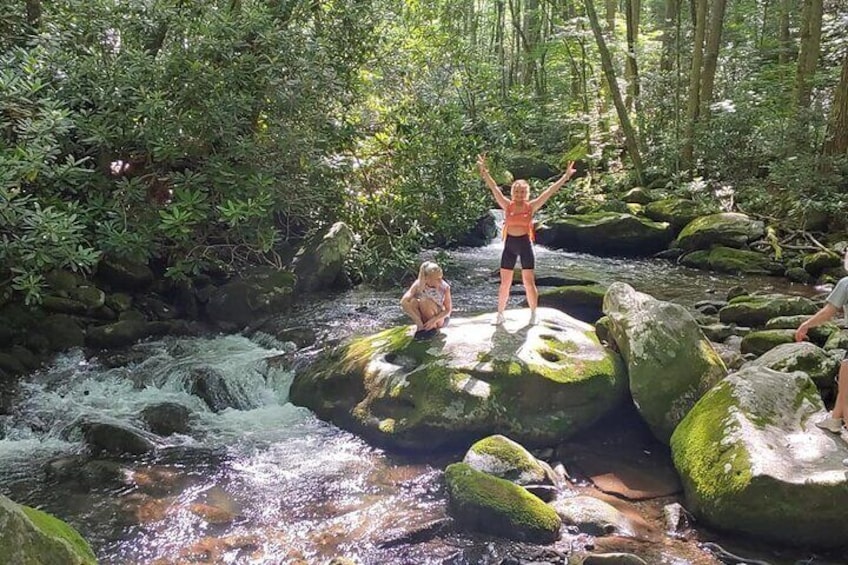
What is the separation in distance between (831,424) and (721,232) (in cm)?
962

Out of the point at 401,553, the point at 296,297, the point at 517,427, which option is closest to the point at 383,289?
the point at 296,297

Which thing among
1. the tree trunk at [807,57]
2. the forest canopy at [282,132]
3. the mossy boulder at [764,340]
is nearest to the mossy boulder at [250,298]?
the forest canopy at [282,132]

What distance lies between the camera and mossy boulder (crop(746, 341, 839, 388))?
662 cm

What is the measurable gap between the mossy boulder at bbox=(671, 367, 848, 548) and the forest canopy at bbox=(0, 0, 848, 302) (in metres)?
5.86

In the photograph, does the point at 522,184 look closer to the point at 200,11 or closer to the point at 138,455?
the point at 138,455

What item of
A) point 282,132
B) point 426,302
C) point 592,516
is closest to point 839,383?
point 592,516

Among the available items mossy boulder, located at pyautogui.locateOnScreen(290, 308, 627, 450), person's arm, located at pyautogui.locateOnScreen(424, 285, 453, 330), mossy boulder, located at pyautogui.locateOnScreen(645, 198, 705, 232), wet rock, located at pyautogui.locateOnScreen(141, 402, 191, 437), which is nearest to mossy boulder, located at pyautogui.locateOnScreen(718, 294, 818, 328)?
mossy boulder, located at pyautogui.locateOnScreen(290, 308, 627, 450)

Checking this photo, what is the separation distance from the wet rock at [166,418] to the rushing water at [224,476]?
111 mm

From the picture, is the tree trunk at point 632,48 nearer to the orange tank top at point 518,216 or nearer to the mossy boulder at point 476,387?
the orange tank top at point 518,216

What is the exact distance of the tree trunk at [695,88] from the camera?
1694cm

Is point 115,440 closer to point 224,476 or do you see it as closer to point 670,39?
point 224,476

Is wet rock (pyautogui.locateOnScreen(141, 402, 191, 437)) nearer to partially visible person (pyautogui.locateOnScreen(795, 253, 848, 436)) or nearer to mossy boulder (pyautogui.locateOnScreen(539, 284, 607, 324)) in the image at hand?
mossy boulder (pyautogui.locateOnScreen(539, 284, 607, 324))

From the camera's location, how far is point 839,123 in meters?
13.4

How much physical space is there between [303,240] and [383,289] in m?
1.65
